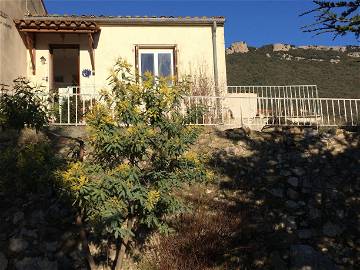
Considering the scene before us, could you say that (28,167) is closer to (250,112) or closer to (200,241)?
(200,241)

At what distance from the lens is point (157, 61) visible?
15891 mm

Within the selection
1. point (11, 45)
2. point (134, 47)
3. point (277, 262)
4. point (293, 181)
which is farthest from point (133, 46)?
point (277, 262)

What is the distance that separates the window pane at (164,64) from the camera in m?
15.8

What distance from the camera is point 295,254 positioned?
7.41 m

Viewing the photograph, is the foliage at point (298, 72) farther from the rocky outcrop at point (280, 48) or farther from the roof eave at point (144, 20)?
the roof eave at point (144, 20)

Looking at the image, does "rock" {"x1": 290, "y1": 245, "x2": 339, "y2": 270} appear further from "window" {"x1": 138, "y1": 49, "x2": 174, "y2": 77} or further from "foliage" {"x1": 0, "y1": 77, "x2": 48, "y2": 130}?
"window" {"x1": 138, "y1": 49, "x2": 174, "y2": 77}

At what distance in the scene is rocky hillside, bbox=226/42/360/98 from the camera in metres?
31.7

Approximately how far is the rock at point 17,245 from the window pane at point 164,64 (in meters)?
9.06

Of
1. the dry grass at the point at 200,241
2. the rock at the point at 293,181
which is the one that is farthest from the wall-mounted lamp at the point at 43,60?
the rock at the point at 293,181

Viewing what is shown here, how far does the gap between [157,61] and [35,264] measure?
9.74m

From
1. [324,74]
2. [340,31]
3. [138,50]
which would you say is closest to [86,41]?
[138,50]

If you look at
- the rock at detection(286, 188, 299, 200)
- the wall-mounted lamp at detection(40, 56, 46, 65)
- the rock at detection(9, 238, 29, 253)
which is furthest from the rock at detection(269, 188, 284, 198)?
the wall-mounted lamp at detection(40, 56, 46, 65)

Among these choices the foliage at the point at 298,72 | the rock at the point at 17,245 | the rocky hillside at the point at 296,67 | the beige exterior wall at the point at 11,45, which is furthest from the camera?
the rocky hillside at the point at 296,67

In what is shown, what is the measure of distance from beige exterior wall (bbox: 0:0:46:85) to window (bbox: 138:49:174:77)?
399 cm
